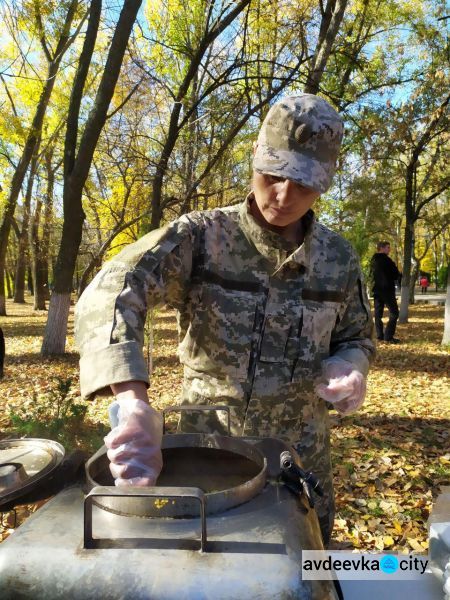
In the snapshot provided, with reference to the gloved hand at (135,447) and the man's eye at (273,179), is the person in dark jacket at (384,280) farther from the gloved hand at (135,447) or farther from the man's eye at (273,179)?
the gloved hand at (135,447)

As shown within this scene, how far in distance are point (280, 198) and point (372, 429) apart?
4708mm

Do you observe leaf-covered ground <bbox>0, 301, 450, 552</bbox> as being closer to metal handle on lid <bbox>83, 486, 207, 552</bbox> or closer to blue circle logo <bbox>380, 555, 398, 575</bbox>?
metal handle on lid <bbox>83, 486, 207, 552</bbox>

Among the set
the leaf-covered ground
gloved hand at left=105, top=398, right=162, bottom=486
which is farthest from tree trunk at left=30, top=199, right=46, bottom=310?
gloved hand at left=105, top=398, right=162, bottom=486

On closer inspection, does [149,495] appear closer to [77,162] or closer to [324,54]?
[77,162]

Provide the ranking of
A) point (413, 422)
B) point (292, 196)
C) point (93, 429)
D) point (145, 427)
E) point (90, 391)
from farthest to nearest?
point (413, 422), point (93, 429), point (292, 196), point (90, 391), point (145, 427)

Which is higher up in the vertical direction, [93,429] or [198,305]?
[198,305]

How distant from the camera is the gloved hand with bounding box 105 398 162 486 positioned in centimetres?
101

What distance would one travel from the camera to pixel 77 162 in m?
8.36

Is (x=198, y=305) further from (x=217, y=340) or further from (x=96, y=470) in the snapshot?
(x=96, y=470)

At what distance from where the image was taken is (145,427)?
1.05 metres

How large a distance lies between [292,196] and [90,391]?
30.8 inches

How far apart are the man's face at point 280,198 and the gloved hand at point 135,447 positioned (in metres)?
0.74

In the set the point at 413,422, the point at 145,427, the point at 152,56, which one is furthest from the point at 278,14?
the point at 145,427

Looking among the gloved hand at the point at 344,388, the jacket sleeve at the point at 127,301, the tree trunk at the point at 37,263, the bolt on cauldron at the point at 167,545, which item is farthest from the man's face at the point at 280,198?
the tree trunk at the point at 37,263
